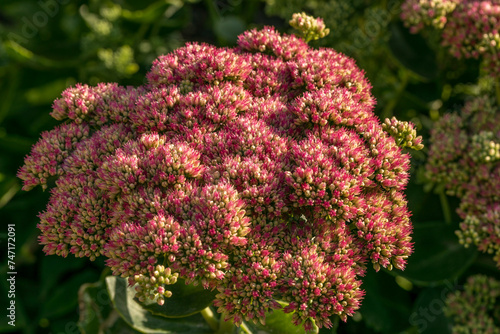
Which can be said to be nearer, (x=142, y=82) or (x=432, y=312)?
(x=432, y=312)

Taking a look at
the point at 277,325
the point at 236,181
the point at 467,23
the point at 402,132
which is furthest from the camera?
the point at 467,23

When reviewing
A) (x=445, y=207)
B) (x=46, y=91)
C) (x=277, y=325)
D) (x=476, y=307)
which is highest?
Answer: (x=46, y=91)

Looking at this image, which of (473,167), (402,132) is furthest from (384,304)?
(402,132)

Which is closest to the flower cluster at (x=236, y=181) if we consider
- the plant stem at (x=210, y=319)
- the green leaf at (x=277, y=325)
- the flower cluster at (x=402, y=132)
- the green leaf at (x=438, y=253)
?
the flower cluster at (x=402, y=132)

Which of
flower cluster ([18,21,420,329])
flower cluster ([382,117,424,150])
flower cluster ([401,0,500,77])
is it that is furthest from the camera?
flower cluster ([401,0,500,77])

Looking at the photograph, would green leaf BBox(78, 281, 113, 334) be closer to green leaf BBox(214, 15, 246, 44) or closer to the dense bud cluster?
green leaf BBox(214, 15, 246, 44)

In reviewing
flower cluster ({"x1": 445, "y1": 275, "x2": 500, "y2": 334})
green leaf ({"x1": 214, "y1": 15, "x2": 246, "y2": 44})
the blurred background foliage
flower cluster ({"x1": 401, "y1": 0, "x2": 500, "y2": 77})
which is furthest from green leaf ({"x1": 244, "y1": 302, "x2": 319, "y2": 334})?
green leaf ({"x1": 214, "y1": 15, "x2": 246, "y2": 44})

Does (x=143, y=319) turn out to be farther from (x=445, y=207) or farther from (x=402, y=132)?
(x=445, y=207)
